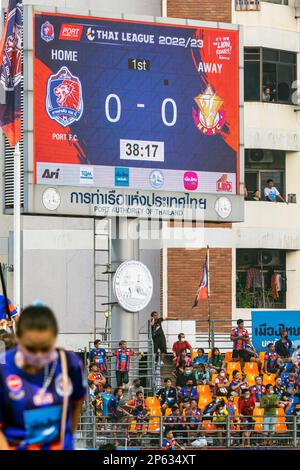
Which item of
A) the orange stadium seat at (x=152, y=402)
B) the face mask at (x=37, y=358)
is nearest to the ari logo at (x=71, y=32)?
the orange stadium seat at (x=152, y=402)

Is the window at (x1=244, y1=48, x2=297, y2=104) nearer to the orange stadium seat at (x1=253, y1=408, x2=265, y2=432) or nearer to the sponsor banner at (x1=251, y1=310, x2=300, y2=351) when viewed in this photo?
the sponsor banner at (x1=251, y1=310, x2=300, y2=351)

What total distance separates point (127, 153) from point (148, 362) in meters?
4.90

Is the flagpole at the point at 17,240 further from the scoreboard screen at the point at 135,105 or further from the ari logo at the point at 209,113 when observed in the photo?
the ari logo at the point at 209,113

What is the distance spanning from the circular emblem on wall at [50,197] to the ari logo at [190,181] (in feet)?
9.84

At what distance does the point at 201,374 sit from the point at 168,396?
163 cm

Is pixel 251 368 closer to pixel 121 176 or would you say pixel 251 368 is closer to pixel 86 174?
pixel 121 176

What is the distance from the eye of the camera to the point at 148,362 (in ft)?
100

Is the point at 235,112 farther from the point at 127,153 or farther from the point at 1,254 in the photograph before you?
the point at 1,254

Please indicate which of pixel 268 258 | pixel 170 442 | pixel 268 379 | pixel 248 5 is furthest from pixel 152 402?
pixel 248 5

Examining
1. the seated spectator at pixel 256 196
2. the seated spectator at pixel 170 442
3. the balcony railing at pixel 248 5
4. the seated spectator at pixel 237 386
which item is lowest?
the seated spectator at pixel 170 442

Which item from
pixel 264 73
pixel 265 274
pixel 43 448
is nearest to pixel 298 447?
pixel 265 274

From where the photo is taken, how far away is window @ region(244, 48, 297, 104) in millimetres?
41219

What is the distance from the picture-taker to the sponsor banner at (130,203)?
28.8m

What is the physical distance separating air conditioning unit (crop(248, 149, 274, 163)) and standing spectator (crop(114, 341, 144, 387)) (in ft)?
43.6
